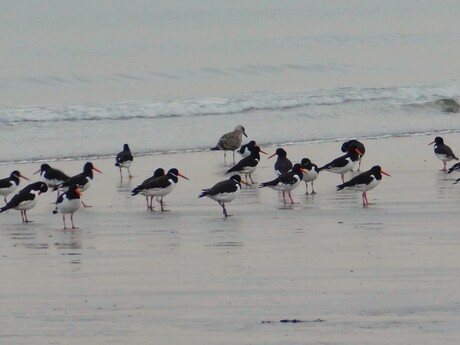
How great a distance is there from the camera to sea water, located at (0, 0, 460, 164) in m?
24.3

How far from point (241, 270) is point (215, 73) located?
84.8 feet

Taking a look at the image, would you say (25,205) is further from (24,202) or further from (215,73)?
(215,73)

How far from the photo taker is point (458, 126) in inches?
969

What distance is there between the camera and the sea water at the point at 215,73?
24.3 metres

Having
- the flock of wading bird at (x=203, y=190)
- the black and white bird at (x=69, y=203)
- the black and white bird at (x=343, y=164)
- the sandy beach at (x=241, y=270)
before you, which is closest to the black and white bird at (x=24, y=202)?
the flock of wading bird at (x=203, y=190)

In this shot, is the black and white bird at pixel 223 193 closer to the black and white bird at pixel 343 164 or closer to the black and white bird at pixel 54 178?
the black and white bird at pixel 343 164

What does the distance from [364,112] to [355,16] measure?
1035 inches

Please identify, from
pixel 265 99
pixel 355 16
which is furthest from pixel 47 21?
pixel 265 99

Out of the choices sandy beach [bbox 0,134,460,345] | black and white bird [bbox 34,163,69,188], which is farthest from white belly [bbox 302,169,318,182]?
black and white bird [bbox 34,163,69,188]

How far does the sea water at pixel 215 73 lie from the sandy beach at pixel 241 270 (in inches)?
282

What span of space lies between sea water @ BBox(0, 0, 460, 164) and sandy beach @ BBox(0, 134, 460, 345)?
717 cm

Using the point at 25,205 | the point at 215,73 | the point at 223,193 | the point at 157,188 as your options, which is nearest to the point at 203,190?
the point at 157,188

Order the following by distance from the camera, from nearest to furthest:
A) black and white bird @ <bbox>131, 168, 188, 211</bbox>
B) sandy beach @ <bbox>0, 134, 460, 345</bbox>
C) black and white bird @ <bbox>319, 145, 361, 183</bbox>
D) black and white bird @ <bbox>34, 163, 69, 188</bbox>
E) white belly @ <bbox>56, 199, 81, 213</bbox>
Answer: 1. sandy beach @ <bbox>0, 134, 460, 345</bbox>
2. white belly @ <bbox>56, 199, 81, 213</bbox>
3. black and white bird @ <bbox>131, 168, 188, 211</bbox>
4. black and white bird @ <bbox>34, 163, 69, 188</bbox>
5. black and white bird @ <bbox>319, 145, 361, 183</bbox>

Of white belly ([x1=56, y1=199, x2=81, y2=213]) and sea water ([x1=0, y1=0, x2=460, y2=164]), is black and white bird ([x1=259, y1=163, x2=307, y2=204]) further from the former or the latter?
sea water ([x1=0, y1=0, x2=460, y2=164])
